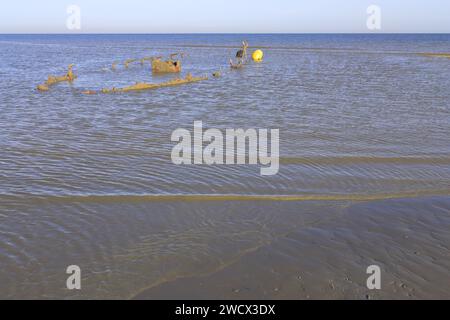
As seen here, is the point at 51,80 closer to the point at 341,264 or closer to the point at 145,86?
the point at 145,86

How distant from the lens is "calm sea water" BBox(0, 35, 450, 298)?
21.5ft

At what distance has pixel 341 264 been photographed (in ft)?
21.0

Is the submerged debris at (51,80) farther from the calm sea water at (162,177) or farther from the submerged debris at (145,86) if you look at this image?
the submerged debris at (145,86)

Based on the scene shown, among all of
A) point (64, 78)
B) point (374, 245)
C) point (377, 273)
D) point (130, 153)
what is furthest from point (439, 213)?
point (64, 78)

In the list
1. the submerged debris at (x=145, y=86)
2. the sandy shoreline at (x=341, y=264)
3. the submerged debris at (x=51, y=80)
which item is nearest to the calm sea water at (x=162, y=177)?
the sandy shoreline at (x=341, y=264)

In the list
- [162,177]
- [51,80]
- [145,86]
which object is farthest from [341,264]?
[51,80]

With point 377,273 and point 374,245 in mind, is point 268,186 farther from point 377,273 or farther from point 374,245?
point 377,273

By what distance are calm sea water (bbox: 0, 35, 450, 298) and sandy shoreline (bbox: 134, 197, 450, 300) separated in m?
0.32

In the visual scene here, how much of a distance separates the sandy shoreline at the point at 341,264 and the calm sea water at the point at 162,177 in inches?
12.5

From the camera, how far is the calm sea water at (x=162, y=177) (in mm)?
6543

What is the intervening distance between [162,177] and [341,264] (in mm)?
4897

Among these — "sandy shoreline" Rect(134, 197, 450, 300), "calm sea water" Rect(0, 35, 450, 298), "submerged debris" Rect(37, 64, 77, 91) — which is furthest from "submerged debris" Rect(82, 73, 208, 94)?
"sandy shoreline" Rect(134, 197, 450, 300)

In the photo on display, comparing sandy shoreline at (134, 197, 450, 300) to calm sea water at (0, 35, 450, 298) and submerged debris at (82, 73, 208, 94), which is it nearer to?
calm sea water at (0, 35, 450, 298)

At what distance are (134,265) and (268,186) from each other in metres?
4.08
